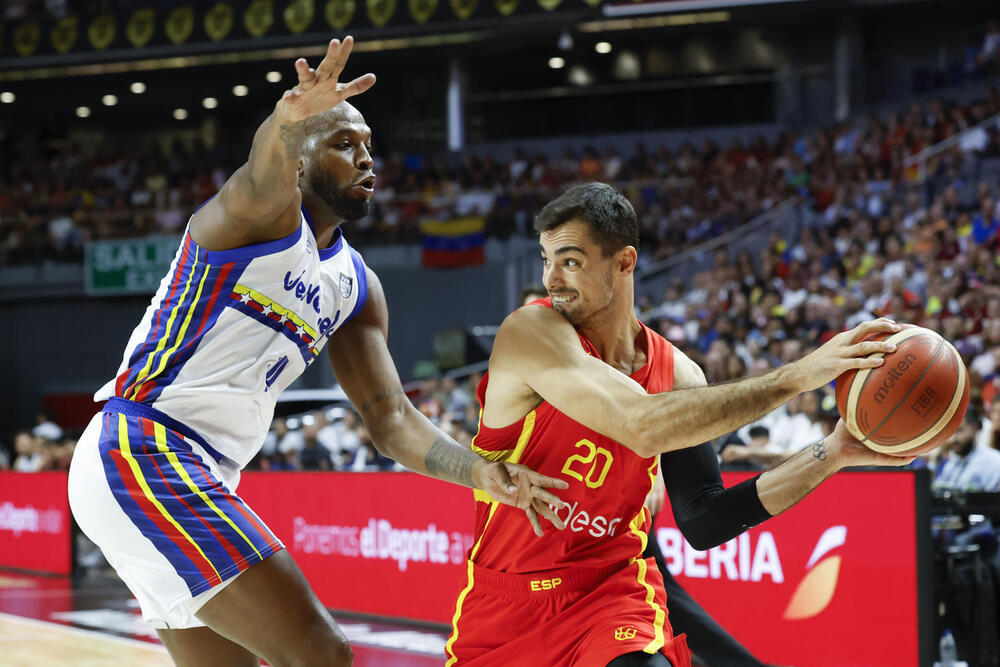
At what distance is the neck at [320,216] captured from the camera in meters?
3.33

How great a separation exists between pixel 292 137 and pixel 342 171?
465 mm

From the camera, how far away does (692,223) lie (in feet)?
59.0

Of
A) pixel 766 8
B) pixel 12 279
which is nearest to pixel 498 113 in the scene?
pixel 766 8

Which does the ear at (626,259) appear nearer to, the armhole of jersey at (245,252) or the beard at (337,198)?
the beard at (337,198)

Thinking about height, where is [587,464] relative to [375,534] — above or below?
above

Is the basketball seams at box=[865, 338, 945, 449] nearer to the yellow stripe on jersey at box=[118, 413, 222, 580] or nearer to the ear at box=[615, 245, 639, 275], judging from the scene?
the ear at box=[615, 245, 639, 275]

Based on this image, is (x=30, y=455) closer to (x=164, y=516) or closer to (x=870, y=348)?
(x=164, y=516)

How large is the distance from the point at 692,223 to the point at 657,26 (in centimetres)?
614

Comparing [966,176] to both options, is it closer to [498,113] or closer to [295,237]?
[498,113]

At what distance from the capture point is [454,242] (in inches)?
782

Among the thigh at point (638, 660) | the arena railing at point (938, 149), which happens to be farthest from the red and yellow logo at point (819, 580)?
the arena railing at point (938, 149)

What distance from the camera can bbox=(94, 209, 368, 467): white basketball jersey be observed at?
3047 mm

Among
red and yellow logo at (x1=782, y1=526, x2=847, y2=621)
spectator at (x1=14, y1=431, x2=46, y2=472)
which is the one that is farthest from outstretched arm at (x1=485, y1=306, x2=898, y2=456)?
spectator at (x1=14, y1=431, x2=46, y2=472)

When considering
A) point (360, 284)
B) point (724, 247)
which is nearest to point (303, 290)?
point (360, 284)
